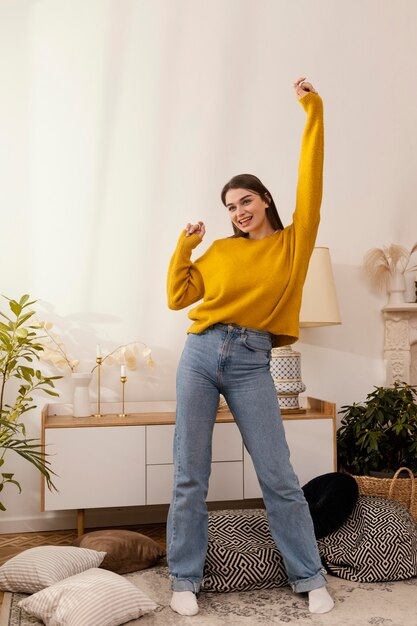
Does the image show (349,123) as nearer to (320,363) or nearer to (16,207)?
(320,363)

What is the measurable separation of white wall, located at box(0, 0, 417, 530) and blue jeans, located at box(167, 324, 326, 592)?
1.27 meters

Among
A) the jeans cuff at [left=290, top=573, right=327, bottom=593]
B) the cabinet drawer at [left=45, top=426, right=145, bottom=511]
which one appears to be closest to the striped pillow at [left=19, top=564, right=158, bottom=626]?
the jeans cuff at [left=290, top=573, right=327, bottom=593]

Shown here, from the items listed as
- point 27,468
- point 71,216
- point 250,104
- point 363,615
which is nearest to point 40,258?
point 71,216

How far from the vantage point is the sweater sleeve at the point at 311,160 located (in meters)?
2.17

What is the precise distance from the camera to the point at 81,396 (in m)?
3.13

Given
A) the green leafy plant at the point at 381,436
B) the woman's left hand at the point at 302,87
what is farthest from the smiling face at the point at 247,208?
the green leafy plant at the point at 381,436

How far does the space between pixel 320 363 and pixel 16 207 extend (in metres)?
1.85

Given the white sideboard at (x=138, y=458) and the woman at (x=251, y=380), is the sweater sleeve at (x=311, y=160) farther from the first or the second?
the white sideboard at (x=138, y=458)

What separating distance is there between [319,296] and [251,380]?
1.22 metres

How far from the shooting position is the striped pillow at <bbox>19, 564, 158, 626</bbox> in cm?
194

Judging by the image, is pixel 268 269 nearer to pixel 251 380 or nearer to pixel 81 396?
pixel 251 380

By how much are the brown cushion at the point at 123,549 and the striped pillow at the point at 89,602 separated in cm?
35

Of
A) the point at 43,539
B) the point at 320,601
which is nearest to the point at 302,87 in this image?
the point at 320,601

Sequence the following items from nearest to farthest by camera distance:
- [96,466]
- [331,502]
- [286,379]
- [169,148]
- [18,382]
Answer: [331,502] < [96,466] < [286,379] < [18,382] < [169,148]
